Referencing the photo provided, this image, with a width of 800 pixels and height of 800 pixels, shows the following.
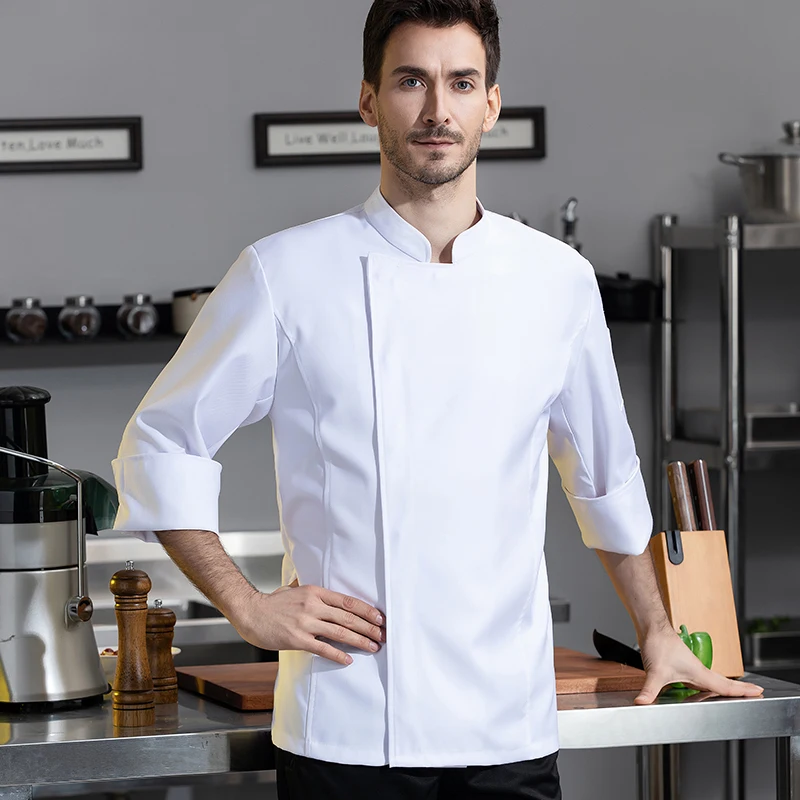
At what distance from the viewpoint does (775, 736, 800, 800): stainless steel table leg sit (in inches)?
69.7

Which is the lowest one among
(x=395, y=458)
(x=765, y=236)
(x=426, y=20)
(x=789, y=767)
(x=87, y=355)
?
(x=789, y=767)

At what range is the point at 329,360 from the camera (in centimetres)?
150

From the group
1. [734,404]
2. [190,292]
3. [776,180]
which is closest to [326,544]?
[190,292]

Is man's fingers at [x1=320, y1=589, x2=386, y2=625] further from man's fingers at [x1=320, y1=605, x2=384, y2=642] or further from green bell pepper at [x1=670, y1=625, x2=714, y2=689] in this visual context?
green bell pepper at [x1=670, y1=625, x2=714, y2=689]

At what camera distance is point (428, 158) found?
59.9 inches

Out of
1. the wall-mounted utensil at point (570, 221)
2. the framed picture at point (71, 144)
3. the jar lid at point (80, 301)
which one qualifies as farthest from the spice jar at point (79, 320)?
the wall-mounted utensil at point (570, 221)

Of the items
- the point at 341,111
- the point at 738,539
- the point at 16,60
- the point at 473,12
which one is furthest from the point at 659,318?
the point at 473,12

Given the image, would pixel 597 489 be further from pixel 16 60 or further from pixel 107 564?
pixel 16 60

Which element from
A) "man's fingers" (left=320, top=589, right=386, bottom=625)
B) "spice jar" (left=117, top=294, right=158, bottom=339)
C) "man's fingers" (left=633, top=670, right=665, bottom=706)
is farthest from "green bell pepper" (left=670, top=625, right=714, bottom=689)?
"spice jar" (left=117, top=294, right=158, bottom=339)

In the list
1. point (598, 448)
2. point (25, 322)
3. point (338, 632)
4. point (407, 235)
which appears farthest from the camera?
point (25, 322)

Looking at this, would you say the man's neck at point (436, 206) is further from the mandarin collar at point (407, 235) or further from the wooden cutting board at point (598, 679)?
the wooden cutting board at point (598, 679)

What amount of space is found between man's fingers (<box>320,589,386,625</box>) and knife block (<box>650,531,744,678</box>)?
562 millimetres

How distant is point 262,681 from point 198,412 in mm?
451

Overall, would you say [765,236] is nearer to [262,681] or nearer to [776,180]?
[776,180]
